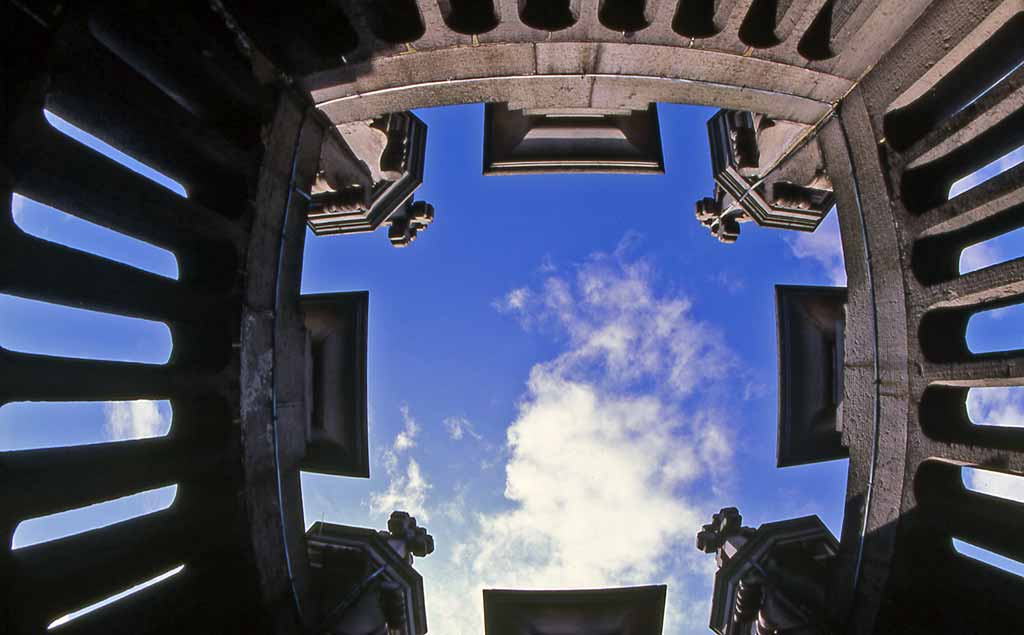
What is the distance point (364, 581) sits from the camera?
11039mm

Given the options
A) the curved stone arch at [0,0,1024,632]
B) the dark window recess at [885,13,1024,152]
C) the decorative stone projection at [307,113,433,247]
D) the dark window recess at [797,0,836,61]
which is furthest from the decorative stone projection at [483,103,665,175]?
the dark window recess at [885,13,1024,152]

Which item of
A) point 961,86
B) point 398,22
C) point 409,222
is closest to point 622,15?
point 398,22

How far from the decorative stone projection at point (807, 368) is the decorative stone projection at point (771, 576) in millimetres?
1723

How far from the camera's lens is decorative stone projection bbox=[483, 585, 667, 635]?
1273 cm

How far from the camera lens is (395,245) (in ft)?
47.2

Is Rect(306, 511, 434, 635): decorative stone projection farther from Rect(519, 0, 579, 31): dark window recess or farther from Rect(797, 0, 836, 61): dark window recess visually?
Rect(797, 0, 836, 61): dark window recess

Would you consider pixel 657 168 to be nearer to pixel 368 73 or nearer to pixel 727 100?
pixel 727 100

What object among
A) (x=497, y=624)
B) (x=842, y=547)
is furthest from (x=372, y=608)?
(x=842, y=547)

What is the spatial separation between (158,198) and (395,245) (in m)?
6.82

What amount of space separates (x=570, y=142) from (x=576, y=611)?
40.2 feet

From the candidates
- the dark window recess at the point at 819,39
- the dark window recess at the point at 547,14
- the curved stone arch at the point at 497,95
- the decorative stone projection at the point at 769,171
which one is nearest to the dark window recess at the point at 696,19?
the curved stone arch at the point at 497,95

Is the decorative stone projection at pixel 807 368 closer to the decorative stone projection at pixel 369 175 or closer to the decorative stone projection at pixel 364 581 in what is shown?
the decorative stone projection at pixel 364 581

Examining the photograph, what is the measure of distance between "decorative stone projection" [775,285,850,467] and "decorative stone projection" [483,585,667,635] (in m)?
4.88

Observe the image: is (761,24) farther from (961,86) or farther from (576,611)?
(576,611)
